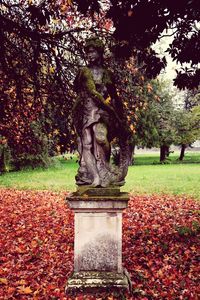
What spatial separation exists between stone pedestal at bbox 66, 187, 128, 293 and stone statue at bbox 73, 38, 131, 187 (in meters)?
0.25

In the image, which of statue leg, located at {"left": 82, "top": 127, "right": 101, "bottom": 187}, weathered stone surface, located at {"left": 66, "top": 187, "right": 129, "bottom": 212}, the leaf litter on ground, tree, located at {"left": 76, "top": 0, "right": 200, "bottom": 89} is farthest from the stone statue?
the leaf litter on ground

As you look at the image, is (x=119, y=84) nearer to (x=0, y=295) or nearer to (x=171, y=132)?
(x=0, y=295)

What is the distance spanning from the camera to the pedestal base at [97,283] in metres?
5.28

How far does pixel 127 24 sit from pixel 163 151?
1416 inches

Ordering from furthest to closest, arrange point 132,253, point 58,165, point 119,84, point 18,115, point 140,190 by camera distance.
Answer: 1. point 58,165
2. point 140,190
3. point 18,115
4. point 119,84
5. point 132,253

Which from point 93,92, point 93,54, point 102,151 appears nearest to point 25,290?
point 102,151

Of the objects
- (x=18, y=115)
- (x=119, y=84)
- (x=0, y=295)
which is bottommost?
(x=0, y=295)

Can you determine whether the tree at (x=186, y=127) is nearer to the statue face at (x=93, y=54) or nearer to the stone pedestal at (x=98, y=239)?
the statue face at (x=93, y=54)

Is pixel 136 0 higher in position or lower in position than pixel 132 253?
higher

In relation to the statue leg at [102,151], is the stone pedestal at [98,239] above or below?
below

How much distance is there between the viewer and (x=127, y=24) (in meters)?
5.96

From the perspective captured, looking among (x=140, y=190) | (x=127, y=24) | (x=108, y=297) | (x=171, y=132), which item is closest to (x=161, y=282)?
(x=108, y=297)

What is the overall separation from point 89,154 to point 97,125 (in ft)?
1.40

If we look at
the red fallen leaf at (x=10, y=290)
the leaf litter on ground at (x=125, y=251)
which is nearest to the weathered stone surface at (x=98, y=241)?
the leaf litter on ground at (x=125, y=251)
